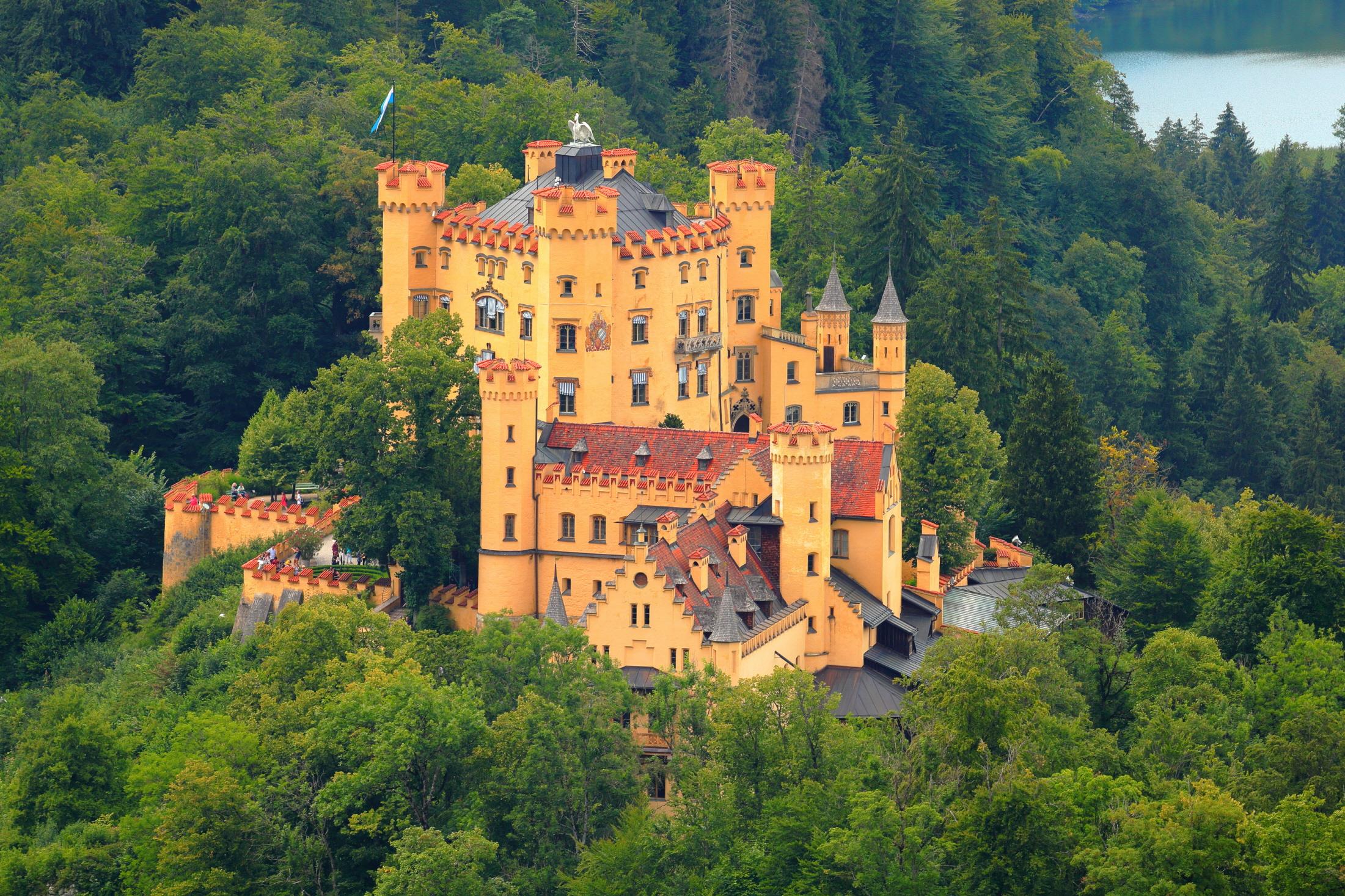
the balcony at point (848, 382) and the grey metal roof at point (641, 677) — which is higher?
the balcony at point (848, 382)

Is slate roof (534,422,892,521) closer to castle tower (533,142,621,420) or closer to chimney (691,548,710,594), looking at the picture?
chimney (691,548,710,594)

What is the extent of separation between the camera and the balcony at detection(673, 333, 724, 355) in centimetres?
10588

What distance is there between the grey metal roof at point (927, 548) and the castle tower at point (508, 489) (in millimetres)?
14502

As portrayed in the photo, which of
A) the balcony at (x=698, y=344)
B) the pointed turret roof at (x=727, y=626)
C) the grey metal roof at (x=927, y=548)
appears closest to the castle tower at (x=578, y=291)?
the balcony at (x=698, y=344)

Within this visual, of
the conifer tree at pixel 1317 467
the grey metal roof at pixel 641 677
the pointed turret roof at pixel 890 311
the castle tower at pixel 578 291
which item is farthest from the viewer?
the conifer tree at pixel 1317 467

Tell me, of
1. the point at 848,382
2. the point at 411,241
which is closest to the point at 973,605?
the point at 848,382

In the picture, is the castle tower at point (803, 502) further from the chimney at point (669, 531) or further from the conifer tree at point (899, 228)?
the conifer tree at point (899, 228)

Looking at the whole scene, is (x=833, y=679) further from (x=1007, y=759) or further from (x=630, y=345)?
(x=630, y=345)

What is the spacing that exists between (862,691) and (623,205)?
2416cm

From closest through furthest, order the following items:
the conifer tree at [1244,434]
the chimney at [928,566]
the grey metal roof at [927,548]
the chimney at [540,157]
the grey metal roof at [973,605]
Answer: the grey metal roof at [973,605]
the chimney at [928,566]
the grey metal roof at [927,548]
the chimney at [540,157]
the conifer tree at [1244,434]

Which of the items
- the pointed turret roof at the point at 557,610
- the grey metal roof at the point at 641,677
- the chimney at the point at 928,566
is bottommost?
the grey metal roof at the point at 641,677

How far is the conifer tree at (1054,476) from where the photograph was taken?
108 m

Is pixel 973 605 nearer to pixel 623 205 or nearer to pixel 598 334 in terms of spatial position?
pixel 598 334

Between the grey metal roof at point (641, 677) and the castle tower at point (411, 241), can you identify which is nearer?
the grey metal roof at point (641, 677)
